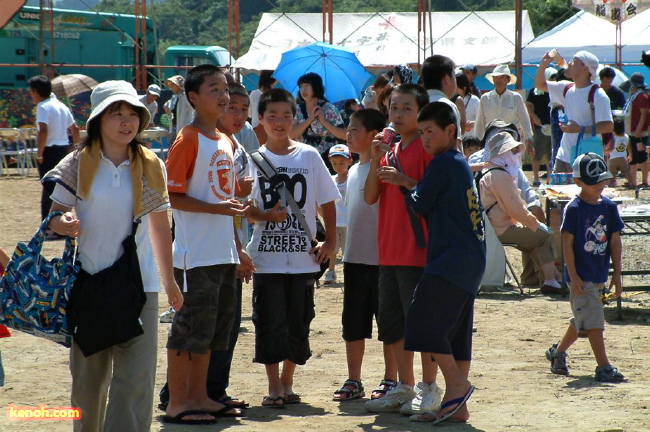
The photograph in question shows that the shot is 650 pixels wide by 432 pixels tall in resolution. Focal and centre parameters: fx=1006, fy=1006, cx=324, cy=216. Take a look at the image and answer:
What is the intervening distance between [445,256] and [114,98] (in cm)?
181

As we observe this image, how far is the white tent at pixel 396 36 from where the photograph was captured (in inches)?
1091

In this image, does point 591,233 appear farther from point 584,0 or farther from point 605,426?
point 584,0

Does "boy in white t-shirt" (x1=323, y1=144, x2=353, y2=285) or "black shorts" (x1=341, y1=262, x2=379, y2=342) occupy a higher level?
"boy in white t-shirt" (x1=323, y1=144, x2=353, y2=285)

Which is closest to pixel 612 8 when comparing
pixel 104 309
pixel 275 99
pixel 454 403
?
pixel 275 99

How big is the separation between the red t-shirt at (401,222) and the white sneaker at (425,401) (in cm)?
65

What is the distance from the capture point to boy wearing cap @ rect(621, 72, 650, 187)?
16609 mm

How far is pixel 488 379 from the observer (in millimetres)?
6148

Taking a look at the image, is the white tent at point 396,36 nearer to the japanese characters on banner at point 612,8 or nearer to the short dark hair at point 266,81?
the japanese characters on banner at point 612,8

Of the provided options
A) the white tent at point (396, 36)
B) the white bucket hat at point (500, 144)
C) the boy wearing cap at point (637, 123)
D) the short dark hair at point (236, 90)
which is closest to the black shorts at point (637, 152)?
the boy wearing cap at point (637, 123)

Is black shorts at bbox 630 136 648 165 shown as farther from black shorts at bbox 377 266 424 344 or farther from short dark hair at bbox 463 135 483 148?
black shorts at bbox 377 266 424 344

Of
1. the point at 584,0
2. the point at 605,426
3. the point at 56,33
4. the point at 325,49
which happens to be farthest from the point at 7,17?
the point at 56,33

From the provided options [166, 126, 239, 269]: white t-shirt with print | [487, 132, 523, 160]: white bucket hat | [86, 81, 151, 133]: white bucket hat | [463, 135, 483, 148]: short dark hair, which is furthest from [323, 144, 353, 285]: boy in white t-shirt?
[86, 81, 151, 133]: white bucket hat

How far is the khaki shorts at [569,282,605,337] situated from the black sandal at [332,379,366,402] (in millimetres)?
1448

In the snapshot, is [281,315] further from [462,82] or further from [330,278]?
[462,82]
